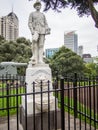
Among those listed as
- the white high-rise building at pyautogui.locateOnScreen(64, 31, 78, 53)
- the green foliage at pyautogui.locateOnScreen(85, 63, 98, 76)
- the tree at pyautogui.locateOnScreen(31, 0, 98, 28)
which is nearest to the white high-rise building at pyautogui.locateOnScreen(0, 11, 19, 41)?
the green foliage at pyautogui.locateOnScreen(85, 63, 98, 76)

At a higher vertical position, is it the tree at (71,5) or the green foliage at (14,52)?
the tree at (71,5)

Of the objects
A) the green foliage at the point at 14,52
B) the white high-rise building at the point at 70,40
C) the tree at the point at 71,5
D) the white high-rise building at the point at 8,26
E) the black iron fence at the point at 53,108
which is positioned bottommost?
the black iron fence at the point at 53,108

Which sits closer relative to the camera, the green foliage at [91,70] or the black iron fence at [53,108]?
the black iron fence at [53,108]

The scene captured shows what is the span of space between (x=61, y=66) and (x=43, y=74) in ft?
53.4

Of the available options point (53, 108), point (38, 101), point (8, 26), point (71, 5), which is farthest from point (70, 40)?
point (38, 101)

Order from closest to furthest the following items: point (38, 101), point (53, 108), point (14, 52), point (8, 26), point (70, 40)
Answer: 1. point (38, 101)
2. point (53, 108)
3. point (14, 52)
4. point (8, 26)
5. point (70, 40)

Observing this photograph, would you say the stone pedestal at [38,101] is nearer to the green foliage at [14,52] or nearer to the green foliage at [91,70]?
the green foliage at [91,70]

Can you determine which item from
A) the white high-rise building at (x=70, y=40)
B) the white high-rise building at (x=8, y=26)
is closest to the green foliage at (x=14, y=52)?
the white high-rise building at (x=8, y=26)

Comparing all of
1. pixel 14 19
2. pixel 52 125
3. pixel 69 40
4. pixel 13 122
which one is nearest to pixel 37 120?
pixel 52 125

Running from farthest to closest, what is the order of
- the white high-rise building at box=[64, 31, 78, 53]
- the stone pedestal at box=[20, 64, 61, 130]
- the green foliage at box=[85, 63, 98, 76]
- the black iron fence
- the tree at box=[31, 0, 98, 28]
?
the white high-rise building at box=[64, 31, 78, 53] → the green foliage at box=[85, 63, 98, 76] → the tree at box=[31, 0, 98, 28] → the stone pedestal at box=[20, 64, 61, 130] → the black iron fence

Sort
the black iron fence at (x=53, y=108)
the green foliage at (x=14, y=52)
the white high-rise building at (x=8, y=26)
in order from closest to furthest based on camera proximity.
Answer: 1. the black iron fence at (x=53, y=108)
2. the green foliage at (x=14, y=52)
3. the white high-rise building at (x=8, y=26)

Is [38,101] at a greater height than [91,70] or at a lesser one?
lesser

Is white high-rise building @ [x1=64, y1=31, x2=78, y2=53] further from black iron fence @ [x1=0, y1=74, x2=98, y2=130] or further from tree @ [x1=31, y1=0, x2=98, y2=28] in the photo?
black iron fence @ [x1=0, y1=74, x2=98, y2=130]

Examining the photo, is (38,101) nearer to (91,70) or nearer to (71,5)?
(71,5)
